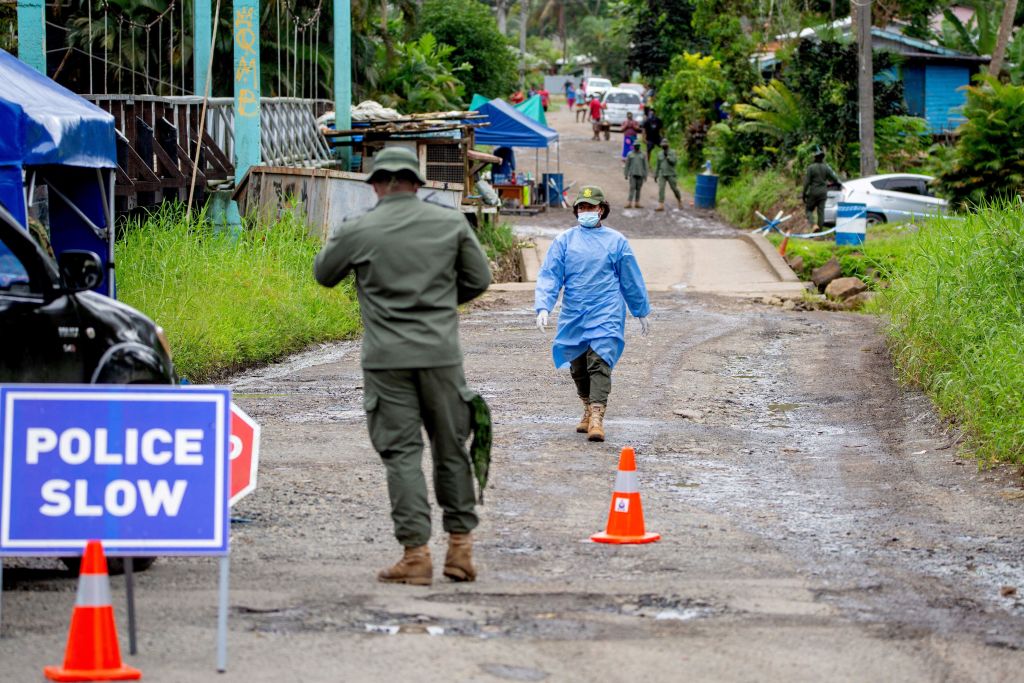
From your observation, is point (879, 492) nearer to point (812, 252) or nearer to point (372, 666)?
point (372, 666)

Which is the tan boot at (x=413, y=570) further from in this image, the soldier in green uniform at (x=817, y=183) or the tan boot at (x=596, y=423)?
the soldier in green uniform at (x=817, y=183)

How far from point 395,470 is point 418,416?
262mm

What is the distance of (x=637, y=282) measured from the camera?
11.7 meters

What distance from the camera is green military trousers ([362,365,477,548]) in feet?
21.4

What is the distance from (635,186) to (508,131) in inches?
154

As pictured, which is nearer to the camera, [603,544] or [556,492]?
[603,544]

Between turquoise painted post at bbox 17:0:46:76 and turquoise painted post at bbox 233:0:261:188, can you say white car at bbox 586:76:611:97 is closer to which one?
turquoise painted post at bbox 233:0:261:188

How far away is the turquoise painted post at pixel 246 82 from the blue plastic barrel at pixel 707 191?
21.9m

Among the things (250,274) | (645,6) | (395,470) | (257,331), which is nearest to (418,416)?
(395,470)

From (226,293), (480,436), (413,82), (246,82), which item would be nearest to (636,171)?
(413,82)

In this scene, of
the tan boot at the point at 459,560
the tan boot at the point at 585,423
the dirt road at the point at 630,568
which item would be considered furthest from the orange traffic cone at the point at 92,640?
the tan boot at the point at 585,423

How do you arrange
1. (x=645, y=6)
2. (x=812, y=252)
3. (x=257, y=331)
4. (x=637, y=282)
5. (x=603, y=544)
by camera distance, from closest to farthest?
(x=603, y=544)
(x=637, y=282)
(x=257, y=331)
(x=812, y=252)
(x=645, y=6)

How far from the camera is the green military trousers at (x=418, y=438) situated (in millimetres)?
6527

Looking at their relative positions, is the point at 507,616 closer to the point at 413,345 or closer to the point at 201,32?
the point at 413,345
